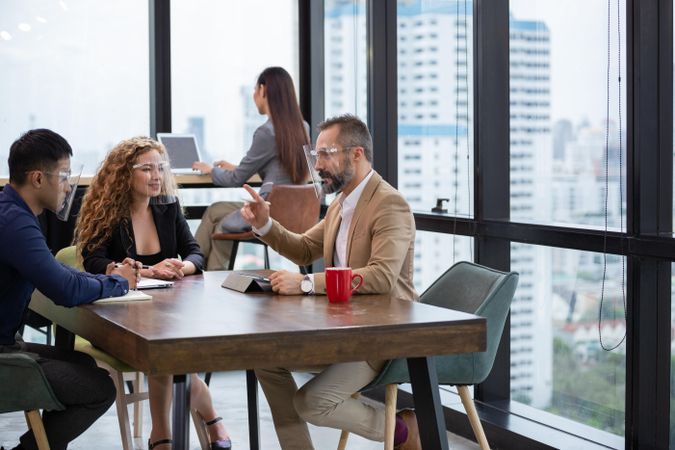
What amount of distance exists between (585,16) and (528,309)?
1158mm

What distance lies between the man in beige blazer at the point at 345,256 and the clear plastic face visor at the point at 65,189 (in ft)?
2.03

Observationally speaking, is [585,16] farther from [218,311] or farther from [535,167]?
[218,311]

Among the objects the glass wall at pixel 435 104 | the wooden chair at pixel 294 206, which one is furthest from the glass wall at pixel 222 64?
the glass wall at pixel 435 104

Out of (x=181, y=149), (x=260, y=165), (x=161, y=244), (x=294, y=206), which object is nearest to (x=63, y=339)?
(x=161, y=244)

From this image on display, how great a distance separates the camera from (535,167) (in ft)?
13.3

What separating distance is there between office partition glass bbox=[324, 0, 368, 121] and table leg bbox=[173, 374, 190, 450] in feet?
9.83

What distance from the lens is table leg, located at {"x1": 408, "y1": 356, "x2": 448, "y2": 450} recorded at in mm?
2648

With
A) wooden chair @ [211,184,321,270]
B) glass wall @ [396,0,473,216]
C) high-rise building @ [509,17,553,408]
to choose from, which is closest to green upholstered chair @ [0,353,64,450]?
high-rise building @ [509,17,553,408]

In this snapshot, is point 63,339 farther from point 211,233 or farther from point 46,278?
point 211,233

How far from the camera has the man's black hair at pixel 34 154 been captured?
9.42 feet

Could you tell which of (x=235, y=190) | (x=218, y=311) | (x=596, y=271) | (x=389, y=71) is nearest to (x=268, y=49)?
(x=235, y=190)

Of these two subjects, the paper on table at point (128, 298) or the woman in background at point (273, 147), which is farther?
the woman in background at point (273, 147)

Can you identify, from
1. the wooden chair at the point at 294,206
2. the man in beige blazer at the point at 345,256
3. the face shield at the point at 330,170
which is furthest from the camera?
the wooden chair at the point at 294,206

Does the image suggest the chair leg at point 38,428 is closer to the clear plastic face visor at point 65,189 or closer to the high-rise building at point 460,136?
the clear plastic face visor at point 65,189
